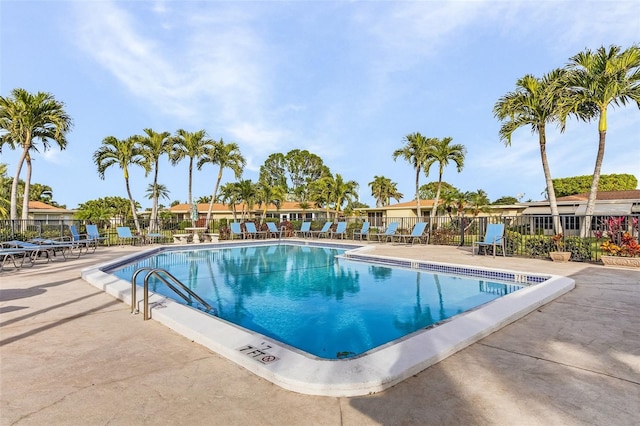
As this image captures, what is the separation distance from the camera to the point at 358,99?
25.0m

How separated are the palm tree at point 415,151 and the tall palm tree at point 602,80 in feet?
37.3

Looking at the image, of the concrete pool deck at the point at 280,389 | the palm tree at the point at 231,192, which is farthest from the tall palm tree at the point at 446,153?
the concrete pool deck at the point at 280,389

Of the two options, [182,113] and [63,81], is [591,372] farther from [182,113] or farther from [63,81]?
[182,113]

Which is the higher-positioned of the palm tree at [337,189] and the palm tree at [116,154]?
the palm tree at [116,154]

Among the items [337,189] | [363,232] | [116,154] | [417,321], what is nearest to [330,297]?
[417,321]

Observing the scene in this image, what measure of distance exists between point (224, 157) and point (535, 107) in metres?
17.9

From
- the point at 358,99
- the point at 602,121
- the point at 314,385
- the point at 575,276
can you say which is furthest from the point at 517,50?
the point at 314,385

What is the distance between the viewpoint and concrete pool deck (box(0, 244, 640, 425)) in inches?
73.2

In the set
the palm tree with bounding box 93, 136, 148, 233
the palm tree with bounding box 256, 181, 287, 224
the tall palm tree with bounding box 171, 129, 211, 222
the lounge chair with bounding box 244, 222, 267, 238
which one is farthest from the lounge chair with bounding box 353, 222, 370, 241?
the palm tree with bounding box 93, 136, 148, 233

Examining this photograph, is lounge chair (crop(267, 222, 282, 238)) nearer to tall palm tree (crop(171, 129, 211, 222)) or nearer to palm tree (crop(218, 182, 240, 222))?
palm tree (crop(218, 182, 240, 222))

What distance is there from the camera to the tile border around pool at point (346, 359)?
216 centimetres

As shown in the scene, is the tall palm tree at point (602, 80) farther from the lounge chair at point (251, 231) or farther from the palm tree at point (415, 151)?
the lounge chair at point (251, 231)

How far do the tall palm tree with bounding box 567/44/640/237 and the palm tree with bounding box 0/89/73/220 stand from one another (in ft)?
64.5

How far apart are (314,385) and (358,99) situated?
82.1ft
